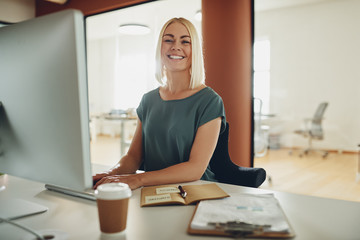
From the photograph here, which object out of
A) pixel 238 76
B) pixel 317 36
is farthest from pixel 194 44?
pixel 317 36

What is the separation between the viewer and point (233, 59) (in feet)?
9.86

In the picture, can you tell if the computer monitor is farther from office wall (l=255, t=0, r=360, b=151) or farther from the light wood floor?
office wall (l=255, t=0, r=360, b=151)

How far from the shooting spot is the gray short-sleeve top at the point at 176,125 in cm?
137

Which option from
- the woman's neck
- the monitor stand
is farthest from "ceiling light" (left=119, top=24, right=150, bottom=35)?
the monitor stand

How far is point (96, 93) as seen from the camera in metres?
9.34

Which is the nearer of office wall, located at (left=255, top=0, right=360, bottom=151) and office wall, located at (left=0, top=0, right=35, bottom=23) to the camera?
office wall, located at (left=0, top=0, right=35, bottom=23)

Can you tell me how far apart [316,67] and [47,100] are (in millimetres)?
5590

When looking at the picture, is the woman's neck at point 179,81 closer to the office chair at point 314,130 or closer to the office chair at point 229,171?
the office chair at point 229,171

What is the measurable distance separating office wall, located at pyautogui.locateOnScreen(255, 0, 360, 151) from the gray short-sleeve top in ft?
13.1

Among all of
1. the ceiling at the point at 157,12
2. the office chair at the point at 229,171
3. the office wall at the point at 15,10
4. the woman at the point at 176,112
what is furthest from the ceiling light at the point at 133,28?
the office chair at the point at 229,171

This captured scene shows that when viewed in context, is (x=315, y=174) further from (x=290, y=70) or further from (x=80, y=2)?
(x=80, y=2)

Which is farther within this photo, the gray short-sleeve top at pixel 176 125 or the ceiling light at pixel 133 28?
the ceiling light at pixel 133 28

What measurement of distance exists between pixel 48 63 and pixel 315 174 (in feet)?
15.0

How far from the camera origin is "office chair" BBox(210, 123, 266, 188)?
4.61 ft
